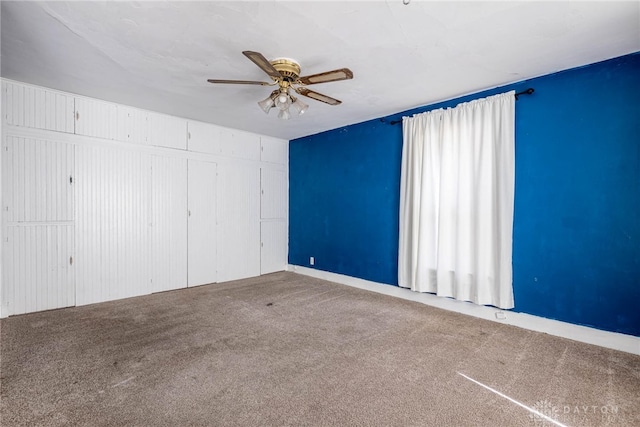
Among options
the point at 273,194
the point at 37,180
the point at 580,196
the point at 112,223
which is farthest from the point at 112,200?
the point at 580,196

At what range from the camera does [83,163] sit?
12.4 feet

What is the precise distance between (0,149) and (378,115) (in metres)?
4.56

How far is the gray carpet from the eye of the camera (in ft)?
5.86

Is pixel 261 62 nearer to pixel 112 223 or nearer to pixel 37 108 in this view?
pixel 37 108

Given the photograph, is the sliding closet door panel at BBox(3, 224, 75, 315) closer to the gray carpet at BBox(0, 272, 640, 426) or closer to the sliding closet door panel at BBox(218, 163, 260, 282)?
the gray carpet at BBox(0, 272, 640, 426)

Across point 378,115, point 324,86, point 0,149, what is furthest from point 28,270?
point 378,115

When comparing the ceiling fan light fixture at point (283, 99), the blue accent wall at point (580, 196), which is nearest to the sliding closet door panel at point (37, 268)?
the ceiling fan light fixture at point (283, 99)

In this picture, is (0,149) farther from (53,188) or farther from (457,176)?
(457,176)

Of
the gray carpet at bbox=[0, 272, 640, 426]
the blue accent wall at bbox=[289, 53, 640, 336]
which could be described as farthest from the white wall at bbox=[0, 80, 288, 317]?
the blue accent wall at bbox=[289, 53, 640, 336]

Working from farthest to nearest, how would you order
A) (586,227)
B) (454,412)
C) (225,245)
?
(225,245) → (586,227) → (454,412)

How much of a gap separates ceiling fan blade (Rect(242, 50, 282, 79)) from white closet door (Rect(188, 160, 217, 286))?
108 inches

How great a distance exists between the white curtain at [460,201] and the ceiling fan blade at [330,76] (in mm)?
1852

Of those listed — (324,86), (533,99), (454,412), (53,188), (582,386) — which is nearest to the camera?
(454,412)

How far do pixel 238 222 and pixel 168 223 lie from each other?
115cm
